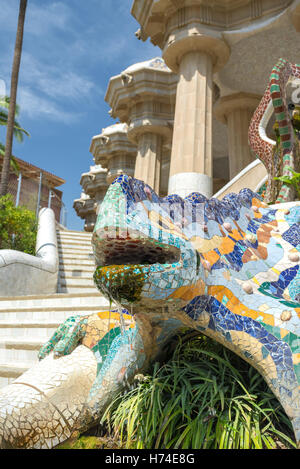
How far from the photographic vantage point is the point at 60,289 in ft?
23.9

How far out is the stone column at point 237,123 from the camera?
13.4m

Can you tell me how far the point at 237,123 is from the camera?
1380cm

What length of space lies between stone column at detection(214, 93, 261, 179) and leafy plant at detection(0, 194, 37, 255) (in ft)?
23.4

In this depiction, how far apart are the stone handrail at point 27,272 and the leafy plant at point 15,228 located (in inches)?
69.7

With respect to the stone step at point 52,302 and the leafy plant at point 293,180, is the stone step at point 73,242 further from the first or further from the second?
the leafy plant at point 293,180

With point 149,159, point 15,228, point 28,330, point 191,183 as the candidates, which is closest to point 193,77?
point 191,183

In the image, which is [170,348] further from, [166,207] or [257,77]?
[257,77]

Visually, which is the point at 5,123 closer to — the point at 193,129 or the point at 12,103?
the point at 12,103

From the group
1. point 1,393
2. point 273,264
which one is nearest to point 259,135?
point 273,264

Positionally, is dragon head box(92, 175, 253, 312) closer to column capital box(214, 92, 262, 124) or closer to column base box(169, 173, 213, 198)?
column base box(169, 173, 213, 198)

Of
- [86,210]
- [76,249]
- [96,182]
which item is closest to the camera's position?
[76,249]

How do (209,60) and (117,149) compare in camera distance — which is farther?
(117,149)

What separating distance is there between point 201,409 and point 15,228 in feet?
27.0
